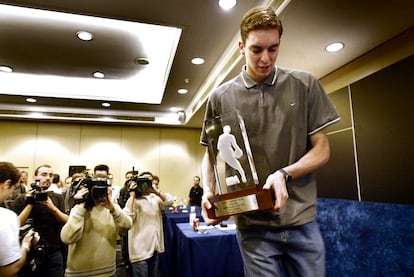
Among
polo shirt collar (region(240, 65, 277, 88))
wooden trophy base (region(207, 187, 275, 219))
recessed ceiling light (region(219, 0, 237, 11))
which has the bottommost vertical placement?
wooden trophy base (region(207, 187, 275, 219))

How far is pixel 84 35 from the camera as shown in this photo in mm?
3109

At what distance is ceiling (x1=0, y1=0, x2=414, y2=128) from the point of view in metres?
2.32

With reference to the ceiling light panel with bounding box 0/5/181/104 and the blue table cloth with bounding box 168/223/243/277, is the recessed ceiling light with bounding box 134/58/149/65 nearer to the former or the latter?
the ceiling light panel with bounding box 0/5/181/104

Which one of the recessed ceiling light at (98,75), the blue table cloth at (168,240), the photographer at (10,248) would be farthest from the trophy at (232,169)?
the recessed ceiling light at (98,75)

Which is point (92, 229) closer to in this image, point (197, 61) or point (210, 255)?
point (210, 255)

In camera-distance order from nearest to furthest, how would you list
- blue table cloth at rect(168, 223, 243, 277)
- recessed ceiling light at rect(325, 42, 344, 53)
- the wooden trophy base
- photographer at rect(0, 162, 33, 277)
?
1. the wooden trophy base
2. photographer at rect(0, 162, 33, 277)
3. blue table cloth at rect(168, 223, 243, 277)
4. recessed ceiling light at rect(325, 42, 344, 53)

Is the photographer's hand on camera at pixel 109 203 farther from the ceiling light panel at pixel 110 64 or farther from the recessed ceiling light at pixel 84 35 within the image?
the recessed ceiling light at pixel 84 35

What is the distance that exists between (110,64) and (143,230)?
2549 mm

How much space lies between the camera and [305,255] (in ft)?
2.11

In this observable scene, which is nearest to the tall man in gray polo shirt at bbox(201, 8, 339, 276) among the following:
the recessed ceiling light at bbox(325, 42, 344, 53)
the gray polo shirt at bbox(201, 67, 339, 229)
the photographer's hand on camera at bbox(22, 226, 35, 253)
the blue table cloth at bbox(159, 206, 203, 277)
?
the gray polo shirt at bbox(201, 67, 339, 229)

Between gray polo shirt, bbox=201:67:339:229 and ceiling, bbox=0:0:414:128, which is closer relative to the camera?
gray polo shirt, bbox=201:67:339:229

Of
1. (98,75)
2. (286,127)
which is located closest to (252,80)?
(286,127)

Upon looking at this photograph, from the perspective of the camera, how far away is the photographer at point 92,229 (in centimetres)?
206

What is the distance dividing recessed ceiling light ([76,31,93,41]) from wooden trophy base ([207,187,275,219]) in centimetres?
310
